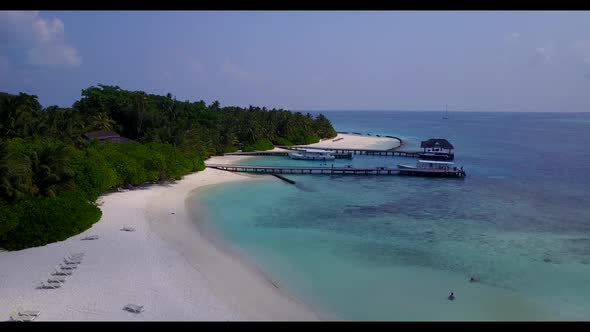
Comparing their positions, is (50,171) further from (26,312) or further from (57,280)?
(26,312)

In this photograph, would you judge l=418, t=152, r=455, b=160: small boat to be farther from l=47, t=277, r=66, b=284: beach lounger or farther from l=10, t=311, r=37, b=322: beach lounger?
l=10, t=311, r=37, b=322: beach lounger

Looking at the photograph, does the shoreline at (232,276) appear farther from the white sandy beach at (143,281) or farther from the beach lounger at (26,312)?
the beach lounger at (26,312)

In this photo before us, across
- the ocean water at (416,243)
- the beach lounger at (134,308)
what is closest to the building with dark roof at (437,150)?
the ocean water at (416,243)

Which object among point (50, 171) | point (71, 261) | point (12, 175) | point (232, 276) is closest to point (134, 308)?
point (232, 276)

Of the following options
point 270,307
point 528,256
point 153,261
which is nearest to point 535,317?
point 528,256
